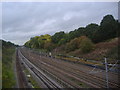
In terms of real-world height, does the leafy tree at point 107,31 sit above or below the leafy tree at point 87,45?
above

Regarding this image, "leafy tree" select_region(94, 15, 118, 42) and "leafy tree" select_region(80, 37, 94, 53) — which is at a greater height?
"leafy tree" select_region(94, 15, 118, 42)

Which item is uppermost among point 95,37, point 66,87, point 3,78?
point 95,37

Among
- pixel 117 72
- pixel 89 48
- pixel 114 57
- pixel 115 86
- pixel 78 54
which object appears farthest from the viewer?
pixel 78 54

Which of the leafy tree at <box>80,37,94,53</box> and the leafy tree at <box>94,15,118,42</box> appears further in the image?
the leafy tree at <box>94,15,118,42</box>

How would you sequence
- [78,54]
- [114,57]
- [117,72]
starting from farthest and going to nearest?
[78,54] → [114,57] → [117,72]

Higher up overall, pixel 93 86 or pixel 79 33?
pixel 79 33

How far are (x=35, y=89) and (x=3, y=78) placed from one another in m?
4.18

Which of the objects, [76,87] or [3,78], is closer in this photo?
[3,78]

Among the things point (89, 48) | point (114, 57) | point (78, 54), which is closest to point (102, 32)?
point (89, 48)

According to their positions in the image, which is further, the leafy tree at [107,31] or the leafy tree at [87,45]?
the leafy tree at [107,31]

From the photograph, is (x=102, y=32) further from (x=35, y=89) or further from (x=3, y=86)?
(x=3, y=86)

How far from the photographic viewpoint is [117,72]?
1435cm

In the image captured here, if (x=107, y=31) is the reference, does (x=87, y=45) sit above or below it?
below

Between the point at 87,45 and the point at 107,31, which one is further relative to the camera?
the point at 107,31
